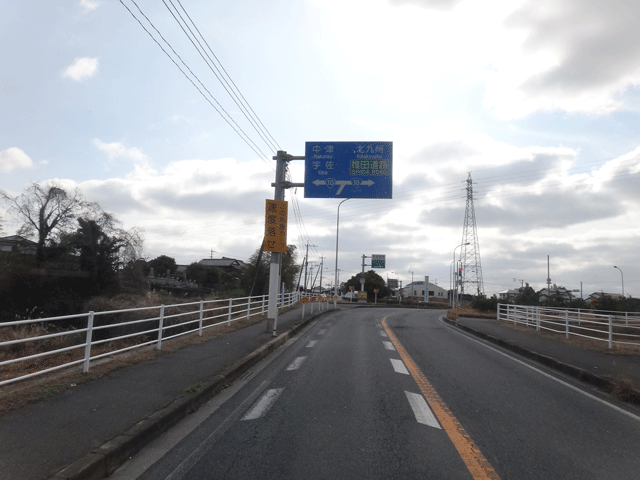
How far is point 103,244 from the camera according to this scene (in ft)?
109

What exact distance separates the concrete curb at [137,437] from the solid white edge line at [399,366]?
10.6 ft

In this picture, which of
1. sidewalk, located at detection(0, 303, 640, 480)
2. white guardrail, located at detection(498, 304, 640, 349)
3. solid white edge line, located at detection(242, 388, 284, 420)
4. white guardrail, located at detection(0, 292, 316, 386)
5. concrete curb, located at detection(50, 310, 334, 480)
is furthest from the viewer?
white guardrail, located at detection(498, 304, 640, 349)

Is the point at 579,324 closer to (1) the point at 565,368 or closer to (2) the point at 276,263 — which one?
(1) the point at 565,368

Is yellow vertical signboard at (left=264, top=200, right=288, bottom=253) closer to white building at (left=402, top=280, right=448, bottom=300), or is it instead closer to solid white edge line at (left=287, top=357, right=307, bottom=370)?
solid white edge line at (left=287, top=357, right=307, bottom=370)

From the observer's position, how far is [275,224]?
14.0 meters

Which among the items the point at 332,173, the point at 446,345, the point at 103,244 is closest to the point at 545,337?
the point at 446,345

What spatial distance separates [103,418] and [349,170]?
1104 centimetres

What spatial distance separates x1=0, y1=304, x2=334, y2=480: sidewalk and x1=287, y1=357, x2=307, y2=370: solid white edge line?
100 centimetres

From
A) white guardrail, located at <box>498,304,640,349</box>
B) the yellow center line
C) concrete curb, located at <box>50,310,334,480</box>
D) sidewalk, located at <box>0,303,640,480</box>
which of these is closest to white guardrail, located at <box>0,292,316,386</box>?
sidewalk, located at <box>0,303,640,480</box>

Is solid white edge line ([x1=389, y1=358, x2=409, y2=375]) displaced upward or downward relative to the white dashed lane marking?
downward

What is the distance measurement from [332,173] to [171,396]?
9.91 m

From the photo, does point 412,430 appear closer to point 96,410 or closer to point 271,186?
point 96,410

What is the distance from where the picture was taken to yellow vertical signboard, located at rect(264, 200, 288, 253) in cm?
1395

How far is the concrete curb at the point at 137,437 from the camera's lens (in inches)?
143
